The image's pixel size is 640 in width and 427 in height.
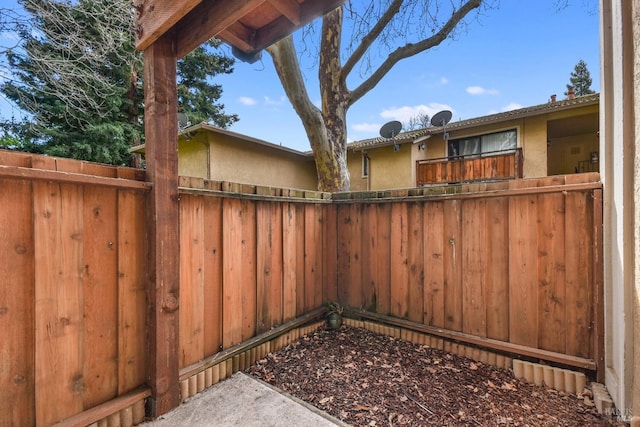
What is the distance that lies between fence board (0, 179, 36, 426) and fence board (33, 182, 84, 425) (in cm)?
3

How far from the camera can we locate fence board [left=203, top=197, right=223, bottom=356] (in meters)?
2.28

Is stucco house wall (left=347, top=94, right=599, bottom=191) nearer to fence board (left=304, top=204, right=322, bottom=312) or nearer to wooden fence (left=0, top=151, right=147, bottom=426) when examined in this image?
fence board (left=304, top=204, right=322, bottom=312)

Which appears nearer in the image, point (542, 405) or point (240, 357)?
point (542, 405)

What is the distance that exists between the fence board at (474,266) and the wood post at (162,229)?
264cm

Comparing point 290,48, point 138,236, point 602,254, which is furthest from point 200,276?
point 290,48

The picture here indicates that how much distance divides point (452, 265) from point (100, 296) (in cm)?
299

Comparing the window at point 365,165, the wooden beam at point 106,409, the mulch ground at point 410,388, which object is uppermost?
the window at point 365,165

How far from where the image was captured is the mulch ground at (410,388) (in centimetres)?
194

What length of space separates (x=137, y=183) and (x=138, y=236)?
0.37 meters

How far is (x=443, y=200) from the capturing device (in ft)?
9.60

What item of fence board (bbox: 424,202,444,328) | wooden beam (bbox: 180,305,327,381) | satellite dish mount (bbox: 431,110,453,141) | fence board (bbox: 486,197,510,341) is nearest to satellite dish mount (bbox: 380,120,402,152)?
satellite dish mount (bbox: 431,110,453,141)

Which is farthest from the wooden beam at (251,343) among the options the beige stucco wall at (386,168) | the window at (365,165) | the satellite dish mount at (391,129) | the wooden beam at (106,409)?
the window at (365,165)

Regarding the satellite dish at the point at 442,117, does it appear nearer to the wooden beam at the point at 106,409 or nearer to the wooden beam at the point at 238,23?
the wooden beam at the point at 238,23

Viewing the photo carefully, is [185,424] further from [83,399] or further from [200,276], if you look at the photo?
[200,276]
